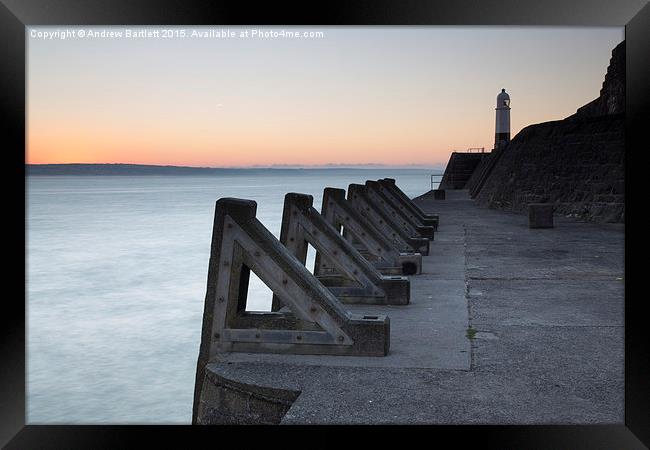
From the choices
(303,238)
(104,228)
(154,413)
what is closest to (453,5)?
(303,238)

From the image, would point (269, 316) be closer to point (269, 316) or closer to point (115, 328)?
point (269, 316)

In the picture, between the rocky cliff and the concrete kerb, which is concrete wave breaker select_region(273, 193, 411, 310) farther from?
the rocky cliff

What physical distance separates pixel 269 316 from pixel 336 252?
1.54m

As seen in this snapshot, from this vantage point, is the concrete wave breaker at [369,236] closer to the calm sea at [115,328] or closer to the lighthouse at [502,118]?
the calm sea at [115,328]

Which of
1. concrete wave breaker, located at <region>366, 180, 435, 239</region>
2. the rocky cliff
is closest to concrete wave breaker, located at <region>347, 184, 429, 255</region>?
concrete wave breaker, located at <region>366, 180, 435, 239</region>

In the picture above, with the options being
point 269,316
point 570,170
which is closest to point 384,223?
point 269,316

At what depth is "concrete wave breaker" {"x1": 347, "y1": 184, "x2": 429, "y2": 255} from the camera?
9.91 metres

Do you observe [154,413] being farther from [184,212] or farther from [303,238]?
[184,212]

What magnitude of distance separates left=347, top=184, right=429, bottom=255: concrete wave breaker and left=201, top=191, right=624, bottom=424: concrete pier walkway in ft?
6.64

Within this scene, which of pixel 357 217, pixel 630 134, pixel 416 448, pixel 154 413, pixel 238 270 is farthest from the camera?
pixel 154 413

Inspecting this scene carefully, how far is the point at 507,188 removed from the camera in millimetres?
22359

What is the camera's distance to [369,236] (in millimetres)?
7934

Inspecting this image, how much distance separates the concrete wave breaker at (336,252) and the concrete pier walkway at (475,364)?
0.53 ft

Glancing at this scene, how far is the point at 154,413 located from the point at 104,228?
132 feet
